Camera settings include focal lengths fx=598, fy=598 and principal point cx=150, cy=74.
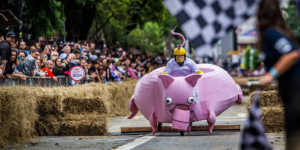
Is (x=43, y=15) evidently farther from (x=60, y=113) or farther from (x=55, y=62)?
(x=60, y=113)

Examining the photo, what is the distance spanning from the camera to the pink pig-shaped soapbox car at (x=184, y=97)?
12.0m

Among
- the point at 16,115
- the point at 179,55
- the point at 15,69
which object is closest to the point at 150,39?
the point at 15,69

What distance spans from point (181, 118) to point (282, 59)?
21.7 feet

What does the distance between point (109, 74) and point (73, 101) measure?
8.98 m

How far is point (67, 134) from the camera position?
12.8m

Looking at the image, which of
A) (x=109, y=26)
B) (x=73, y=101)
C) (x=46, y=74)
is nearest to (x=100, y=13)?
(x=109, y=26)

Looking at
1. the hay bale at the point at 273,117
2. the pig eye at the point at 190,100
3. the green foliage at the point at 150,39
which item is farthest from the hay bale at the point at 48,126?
the green foliage at the point at 150,39

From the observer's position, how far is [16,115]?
1088cm

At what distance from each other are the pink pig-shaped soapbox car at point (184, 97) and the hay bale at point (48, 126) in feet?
6.45

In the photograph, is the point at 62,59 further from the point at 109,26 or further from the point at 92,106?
the point at 109,26

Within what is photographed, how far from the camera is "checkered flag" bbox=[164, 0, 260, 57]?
6.50 m

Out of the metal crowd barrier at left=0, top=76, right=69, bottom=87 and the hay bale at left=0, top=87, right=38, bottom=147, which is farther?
the metal crowd barrier at left=0, top=76, right=69, bottom=87

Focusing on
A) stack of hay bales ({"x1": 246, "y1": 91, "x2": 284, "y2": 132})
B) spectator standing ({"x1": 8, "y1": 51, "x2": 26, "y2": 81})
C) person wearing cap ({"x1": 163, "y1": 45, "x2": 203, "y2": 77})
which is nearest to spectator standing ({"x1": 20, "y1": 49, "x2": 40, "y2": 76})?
spectator standing ({"x1": 8, "y1": 51, "x2": 26, "y2": 81})

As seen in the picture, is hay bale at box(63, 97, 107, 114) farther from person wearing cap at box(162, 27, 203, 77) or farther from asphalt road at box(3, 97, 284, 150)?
person wearing cap at box(162, 27, 203, 77)
